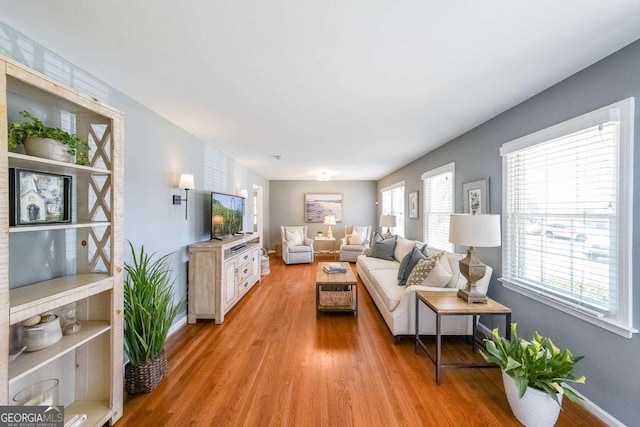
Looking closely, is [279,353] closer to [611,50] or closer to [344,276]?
[344,276]

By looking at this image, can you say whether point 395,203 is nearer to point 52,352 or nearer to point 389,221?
point 389,221

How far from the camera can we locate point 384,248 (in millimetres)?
4582

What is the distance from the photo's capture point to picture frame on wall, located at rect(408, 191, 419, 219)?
480 centimetres

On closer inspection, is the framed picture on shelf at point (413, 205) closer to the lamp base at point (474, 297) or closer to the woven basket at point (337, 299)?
the woven basket at point (337, 299)

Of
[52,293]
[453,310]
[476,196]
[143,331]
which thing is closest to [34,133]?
[52,293]

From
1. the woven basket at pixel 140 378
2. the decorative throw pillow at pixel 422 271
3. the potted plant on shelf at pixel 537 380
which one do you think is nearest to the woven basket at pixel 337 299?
the decorative throw pillow at pixel 422 271

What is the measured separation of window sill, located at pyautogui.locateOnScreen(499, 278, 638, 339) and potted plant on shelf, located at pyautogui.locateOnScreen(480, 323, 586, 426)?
30cm

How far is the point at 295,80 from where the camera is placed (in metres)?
1.88

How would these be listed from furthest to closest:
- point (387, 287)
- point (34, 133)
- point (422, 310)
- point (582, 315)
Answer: point (387, 287) → point (422, 310) → point (582, 315) → point (34, 133)

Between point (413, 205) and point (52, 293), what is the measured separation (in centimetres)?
495

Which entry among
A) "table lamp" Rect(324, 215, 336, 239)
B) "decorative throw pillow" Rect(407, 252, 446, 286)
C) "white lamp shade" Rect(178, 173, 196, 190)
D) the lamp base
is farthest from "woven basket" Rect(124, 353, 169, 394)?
"table lamp" Rect(324, 215, 336, 239)

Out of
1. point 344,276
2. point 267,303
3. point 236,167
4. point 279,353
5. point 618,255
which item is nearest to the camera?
point 618,255

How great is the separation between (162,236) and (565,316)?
3708 mm

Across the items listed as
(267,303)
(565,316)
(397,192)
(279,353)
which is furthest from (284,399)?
(397,192)
